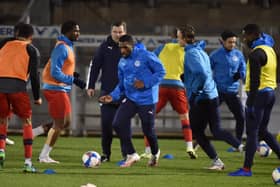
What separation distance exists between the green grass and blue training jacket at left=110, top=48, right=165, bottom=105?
1.05 m

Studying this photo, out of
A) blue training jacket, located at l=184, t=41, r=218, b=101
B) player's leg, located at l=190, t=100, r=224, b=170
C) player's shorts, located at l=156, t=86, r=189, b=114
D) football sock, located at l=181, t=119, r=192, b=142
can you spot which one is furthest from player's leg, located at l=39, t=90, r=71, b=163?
football sock, located at l=181, t=119, r=192, b=142

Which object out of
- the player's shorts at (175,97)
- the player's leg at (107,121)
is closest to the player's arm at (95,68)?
the player's leg at (107,121)

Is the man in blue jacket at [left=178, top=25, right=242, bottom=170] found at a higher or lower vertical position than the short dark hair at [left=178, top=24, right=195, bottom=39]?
lower

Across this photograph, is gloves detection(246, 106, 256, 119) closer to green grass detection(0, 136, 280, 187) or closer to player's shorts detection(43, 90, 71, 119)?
green grass detection(0, 136, 280, 187)

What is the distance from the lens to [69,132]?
74.7 ft

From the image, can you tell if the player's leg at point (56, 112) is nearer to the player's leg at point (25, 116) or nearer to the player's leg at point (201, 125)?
the player's leg at point (25, 116)

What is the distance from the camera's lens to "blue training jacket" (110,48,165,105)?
13.4 meters

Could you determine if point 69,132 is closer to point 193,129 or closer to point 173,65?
point 173,65

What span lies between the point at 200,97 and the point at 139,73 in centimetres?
99

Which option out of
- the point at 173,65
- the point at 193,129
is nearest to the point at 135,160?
the point at 193,129

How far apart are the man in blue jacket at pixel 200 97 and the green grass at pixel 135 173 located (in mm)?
429

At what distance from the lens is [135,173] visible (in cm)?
1277

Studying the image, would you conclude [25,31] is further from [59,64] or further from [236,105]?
[236,105]

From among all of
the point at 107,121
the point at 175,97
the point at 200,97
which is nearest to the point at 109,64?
the point at 107,121
